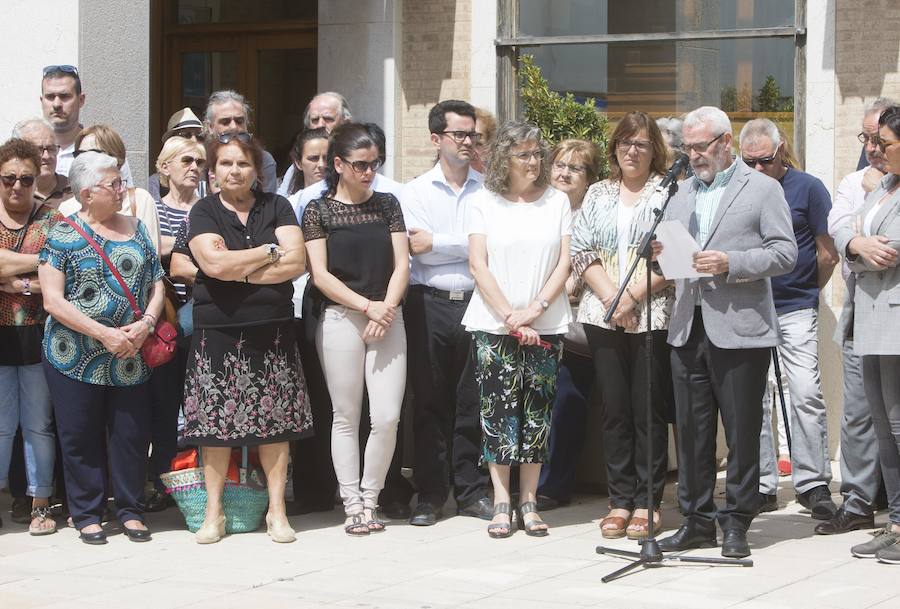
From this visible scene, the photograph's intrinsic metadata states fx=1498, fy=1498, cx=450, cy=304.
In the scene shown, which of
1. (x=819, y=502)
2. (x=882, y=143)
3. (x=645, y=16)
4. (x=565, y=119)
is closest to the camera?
(x=882, y=143)

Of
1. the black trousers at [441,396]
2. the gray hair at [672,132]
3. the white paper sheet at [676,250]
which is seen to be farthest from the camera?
the gray hair at [672,132]

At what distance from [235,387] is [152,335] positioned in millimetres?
564

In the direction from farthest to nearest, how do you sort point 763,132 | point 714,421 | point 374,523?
point 763,132 < point 374,523 < point 714,421

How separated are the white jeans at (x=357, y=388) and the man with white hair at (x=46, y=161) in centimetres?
186

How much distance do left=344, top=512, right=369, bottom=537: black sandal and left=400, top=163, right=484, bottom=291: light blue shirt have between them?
4.62ft

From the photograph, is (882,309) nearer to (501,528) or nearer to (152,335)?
(501,528)

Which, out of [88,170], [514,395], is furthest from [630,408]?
[88,170]

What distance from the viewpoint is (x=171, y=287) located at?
8.79 meters

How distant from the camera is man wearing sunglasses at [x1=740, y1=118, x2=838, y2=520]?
875 cm

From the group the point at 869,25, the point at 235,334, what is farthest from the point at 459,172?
the point at 869,25

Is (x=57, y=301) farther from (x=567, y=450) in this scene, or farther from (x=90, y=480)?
(x=567, y=450)

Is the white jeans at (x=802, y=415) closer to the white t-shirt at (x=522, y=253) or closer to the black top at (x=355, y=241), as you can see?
the white t-shirt at (x=522, y=253)

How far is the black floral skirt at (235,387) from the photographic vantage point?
8.13m

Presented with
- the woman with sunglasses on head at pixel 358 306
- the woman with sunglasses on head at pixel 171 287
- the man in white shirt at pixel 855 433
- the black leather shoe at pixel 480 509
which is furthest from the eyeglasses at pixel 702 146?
the woman with sunglasses on head at pixel 171 287
